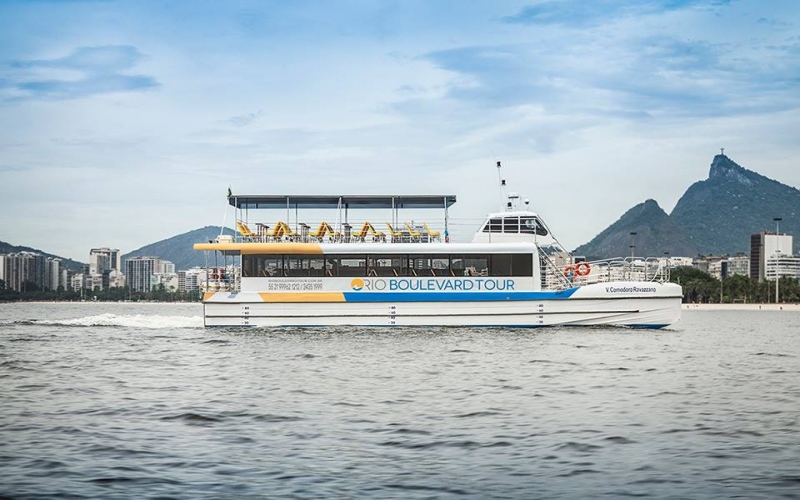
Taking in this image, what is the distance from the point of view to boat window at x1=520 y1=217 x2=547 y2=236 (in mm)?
35312

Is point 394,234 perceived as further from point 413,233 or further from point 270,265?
point 270,265

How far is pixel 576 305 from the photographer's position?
1267 inches

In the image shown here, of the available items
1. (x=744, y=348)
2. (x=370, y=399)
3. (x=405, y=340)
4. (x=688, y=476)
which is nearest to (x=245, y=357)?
(x=405, y=340)

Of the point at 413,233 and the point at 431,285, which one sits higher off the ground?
the point at 413,233

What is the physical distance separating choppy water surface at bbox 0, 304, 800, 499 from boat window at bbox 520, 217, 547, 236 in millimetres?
11197

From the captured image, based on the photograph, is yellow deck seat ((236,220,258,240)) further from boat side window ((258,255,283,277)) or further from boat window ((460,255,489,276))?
boat window ((460,255,489,276))

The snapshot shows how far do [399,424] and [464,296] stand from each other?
65.4 ft

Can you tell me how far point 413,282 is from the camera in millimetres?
33000

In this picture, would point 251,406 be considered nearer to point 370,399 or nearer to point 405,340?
point 370,399

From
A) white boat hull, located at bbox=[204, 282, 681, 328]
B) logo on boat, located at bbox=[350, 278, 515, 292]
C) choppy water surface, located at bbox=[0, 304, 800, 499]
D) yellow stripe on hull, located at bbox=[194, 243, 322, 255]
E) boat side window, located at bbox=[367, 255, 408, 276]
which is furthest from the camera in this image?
boat side window, located at bbox=[367, 255, 408, 276]

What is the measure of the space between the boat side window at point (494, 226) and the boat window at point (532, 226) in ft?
2.91

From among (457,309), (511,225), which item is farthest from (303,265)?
(511,225)

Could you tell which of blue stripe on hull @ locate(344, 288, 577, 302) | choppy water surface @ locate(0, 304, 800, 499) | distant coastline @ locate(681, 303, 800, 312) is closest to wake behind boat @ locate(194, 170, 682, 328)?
blue stripe on hull @ locate(344, 288, 577, 302)

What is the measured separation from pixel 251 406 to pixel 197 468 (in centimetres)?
465
